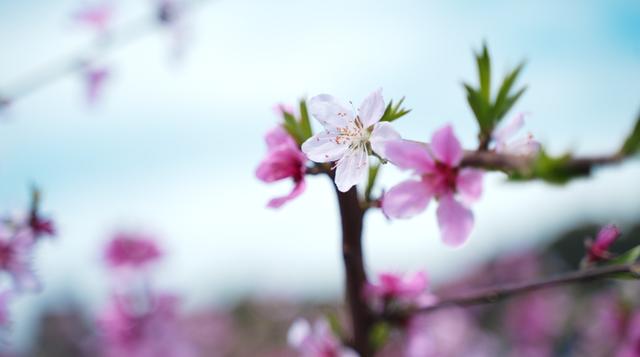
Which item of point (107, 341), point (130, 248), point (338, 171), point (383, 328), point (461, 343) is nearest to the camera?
point (338, 171)

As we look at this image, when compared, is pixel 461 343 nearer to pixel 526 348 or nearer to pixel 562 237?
pixel 526 348

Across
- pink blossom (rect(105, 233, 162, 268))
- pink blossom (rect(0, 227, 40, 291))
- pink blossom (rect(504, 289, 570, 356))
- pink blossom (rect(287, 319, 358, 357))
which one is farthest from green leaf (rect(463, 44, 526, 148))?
pink blossom (rect(504, 289, 570, 356))

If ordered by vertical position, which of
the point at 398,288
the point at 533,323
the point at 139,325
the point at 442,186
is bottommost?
the point at 533,323

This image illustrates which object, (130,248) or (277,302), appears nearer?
(130,248)

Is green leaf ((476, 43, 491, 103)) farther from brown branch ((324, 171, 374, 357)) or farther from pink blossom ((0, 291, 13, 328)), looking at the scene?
pink blossom ((0, 291, 13, 328))

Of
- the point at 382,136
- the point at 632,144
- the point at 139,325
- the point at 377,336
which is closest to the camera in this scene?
the point at 632,144

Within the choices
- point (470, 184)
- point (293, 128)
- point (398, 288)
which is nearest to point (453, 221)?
point (470, 184)

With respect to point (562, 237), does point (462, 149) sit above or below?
above

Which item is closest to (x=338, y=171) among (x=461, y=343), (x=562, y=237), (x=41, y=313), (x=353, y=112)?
(x=353, y=112)

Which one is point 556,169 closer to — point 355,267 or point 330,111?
point 330,111
